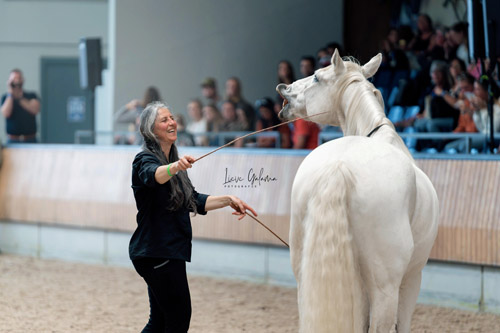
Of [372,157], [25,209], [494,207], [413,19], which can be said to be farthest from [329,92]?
[413,19]

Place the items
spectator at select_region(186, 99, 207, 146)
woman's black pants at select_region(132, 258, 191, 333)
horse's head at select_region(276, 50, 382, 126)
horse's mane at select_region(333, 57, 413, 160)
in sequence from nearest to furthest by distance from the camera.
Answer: woman's black pants at select_region(132, 258, 191, 333), horse's mane at select_region(333, 57, 413, 160), horse's head at select_region(276, 50, 382, 126), spectator at select_region(186, 99, 207, 146)

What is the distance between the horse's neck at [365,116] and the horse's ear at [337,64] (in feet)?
0.33

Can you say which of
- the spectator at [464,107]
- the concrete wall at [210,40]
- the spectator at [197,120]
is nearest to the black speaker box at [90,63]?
the concrete wall at [210,40]

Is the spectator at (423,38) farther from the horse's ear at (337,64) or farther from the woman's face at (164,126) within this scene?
the woman's face at (164,126)

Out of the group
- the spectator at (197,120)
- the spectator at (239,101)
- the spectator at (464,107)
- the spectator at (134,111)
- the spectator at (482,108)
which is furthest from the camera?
the spectator at (134,111)

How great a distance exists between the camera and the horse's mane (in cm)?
394

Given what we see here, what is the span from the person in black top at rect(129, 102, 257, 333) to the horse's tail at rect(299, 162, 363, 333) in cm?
59

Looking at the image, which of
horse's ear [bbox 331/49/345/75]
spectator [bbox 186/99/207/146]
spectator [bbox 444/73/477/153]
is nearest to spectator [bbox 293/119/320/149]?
spectator [bbox 444/73/477/153]

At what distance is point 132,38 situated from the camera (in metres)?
11.4

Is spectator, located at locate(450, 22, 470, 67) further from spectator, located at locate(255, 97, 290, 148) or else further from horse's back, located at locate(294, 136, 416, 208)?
horse's back, located at locate(294, 136, 416, 208)

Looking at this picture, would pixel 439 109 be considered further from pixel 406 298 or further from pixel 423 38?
pixel 406 298

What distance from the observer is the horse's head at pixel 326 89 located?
4129 millimetres

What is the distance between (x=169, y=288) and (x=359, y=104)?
132cm

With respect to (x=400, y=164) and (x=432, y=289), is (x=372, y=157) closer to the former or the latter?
(x=400, y=164)
